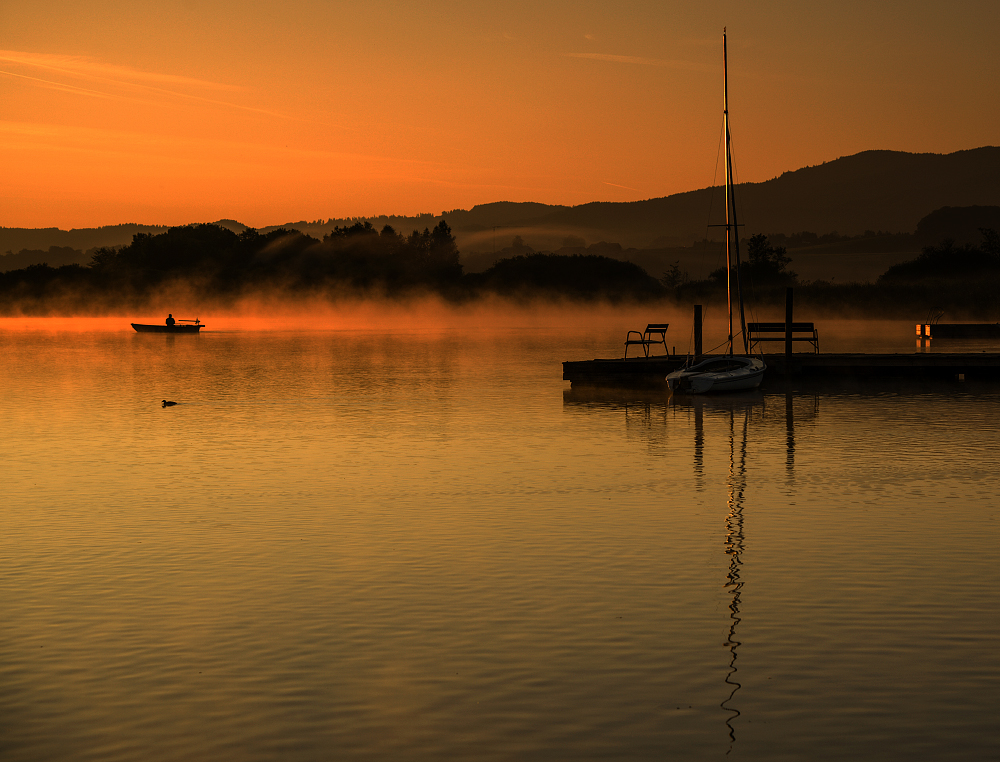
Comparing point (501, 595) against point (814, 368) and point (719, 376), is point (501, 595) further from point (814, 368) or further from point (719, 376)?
point (814, 368)

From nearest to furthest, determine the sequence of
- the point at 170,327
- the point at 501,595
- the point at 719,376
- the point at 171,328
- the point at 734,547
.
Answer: the point at 501,595
the point at 734,547
the point at 719,376
the point at 170,327
the point at 171,328

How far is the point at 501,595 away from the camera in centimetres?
1498

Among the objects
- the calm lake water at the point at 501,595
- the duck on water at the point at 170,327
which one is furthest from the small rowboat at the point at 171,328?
the calm lake water at the point at 501,595

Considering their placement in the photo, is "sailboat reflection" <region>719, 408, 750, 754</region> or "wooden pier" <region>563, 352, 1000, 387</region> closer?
"sailboat reflection" <region>719, 408, 750, 754</region>

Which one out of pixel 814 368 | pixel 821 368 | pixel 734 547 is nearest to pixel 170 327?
pixel 814 368

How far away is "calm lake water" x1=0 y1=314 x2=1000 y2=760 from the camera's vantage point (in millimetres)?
10258

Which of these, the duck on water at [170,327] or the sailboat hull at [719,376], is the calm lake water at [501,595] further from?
the duck on water at [170,327]

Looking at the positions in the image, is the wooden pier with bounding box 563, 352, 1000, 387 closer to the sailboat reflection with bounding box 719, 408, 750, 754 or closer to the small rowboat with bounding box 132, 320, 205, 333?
the sailboat reflection with bounding box 719, 408, 750, 754

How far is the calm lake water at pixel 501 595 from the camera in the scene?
10.3 m

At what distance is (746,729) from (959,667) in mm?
2879

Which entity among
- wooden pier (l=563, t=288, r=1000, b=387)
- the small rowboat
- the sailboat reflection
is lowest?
the sailboat reflection

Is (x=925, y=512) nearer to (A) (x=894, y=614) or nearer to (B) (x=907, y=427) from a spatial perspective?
(A) (x=894, y=614)

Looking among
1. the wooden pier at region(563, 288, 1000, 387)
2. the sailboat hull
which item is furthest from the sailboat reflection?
the wooden pier at region(563, 288, 1000, 387)

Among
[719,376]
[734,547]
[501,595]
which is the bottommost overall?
[734,547]
